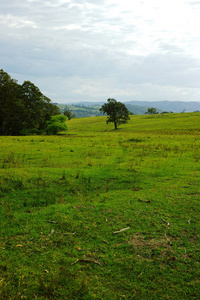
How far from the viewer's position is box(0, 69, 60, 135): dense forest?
50.5 meters

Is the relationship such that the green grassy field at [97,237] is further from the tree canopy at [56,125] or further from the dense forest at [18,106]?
the dense forest at [18,106]

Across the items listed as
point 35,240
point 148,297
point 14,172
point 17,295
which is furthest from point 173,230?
point 14,172

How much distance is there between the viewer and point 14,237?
6.89 metres

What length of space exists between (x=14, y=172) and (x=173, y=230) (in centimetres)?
955

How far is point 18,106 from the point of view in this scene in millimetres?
51281

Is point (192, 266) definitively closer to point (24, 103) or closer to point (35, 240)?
point (35, 240)

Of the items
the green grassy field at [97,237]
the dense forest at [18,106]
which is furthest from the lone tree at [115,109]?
the green grassy field at [97,237]

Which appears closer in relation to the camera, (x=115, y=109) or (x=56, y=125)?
(x=56, y=125)

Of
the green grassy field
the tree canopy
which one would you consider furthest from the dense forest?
the green grassy field

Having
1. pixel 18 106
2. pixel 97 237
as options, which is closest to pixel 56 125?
pixel 18 106

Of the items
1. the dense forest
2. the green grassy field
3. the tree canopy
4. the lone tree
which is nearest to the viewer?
the green grassy field

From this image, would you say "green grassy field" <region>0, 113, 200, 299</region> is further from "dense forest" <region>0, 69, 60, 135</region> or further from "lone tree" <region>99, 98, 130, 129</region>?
"lone tree" <region>99, 98, 130, 129</region>

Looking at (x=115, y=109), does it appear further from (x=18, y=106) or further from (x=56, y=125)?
(x=18, y=106)

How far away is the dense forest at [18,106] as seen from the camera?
5047 cm
